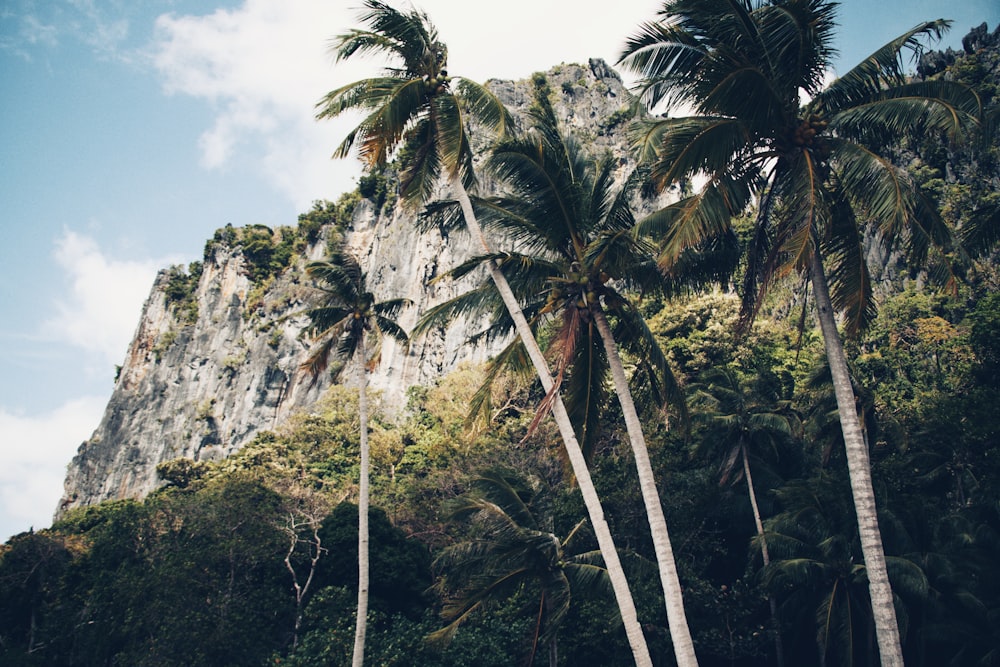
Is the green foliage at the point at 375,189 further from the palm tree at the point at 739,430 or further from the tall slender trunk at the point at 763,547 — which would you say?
the tall slender trunk at the point at 763,547

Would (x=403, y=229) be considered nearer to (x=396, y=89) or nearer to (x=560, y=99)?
(x=560, y=99)

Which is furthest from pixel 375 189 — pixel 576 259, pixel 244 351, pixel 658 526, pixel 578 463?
Result: pixel 658 526

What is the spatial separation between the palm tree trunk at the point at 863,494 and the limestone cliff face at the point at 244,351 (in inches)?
1528

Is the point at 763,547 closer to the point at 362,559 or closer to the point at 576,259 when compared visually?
the point at 362,559

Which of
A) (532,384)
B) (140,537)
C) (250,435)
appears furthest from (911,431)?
(250,435)

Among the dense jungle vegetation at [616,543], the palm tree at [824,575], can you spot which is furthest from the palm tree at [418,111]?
the palm tree at [824,575]

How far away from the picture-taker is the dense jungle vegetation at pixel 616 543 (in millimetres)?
14398

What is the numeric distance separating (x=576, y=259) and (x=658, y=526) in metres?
4.07

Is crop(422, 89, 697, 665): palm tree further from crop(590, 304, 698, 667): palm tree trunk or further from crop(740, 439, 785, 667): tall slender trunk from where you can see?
crop(740, 439, 785, 667): tall slender trunk

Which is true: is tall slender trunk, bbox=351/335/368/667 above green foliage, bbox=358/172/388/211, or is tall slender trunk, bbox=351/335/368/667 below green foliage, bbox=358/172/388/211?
below

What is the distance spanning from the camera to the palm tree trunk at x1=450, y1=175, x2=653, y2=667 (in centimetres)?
880

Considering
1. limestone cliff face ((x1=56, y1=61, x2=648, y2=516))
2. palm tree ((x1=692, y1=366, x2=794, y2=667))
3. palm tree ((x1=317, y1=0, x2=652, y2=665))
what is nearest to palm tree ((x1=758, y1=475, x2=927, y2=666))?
palm tree ((x1=692, y1=366, x2=794, y2=667))

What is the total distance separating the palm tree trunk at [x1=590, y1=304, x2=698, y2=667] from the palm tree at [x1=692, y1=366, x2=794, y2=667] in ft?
36.8

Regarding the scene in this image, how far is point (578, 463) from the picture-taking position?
971 cm
